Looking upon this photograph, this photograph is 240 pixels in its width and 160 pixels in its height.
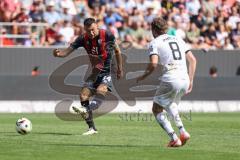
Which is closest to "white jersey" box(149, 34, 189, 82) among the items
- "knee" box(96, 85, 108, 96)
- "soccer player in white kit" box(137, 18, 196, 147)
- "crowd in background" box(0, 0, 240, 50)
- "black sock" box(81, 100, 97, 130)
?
"soccer player in white kit" box(137, 18, 196, 147)

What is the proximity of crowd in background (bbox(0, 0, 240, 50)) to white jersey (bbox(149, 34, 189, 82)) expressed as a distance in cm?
1317

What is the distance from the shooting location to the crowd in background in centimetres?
2773

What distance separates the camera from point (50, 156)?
12969 millimetres

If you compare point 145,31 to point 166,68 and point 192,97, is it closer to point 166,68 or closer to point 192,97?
point 192,97

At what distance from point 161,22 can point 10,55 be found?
14.1 meters

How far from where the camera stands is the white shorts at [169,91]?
47.1ft

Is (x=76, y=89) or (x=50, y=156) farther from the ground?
(x=50, y=156)

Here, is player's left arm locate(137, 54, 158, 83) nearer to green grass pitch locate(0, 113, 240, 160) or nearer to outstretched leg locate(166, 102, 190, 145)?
outstretched leg locate(166, 102, 190, 145)

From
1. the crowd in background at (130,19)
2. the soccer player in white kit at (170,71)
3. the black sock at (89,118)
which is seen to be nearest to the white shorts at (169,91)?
the soccer player in white kit at (170,71)

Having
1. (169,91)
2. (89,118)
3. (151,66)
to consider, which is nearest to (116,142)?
(169,91)

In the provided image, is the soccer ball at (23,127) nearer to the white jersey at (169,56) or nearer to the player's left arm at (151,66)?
the player's left arm at (151,66)

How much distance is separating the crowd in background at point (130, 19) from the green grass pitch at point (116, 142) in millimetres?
6418

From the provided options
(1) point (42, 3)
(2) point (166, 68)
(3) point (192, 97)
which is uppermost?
(2) point (166, 68)

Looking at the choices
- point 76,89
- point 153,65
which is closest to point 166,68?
point 153,65
